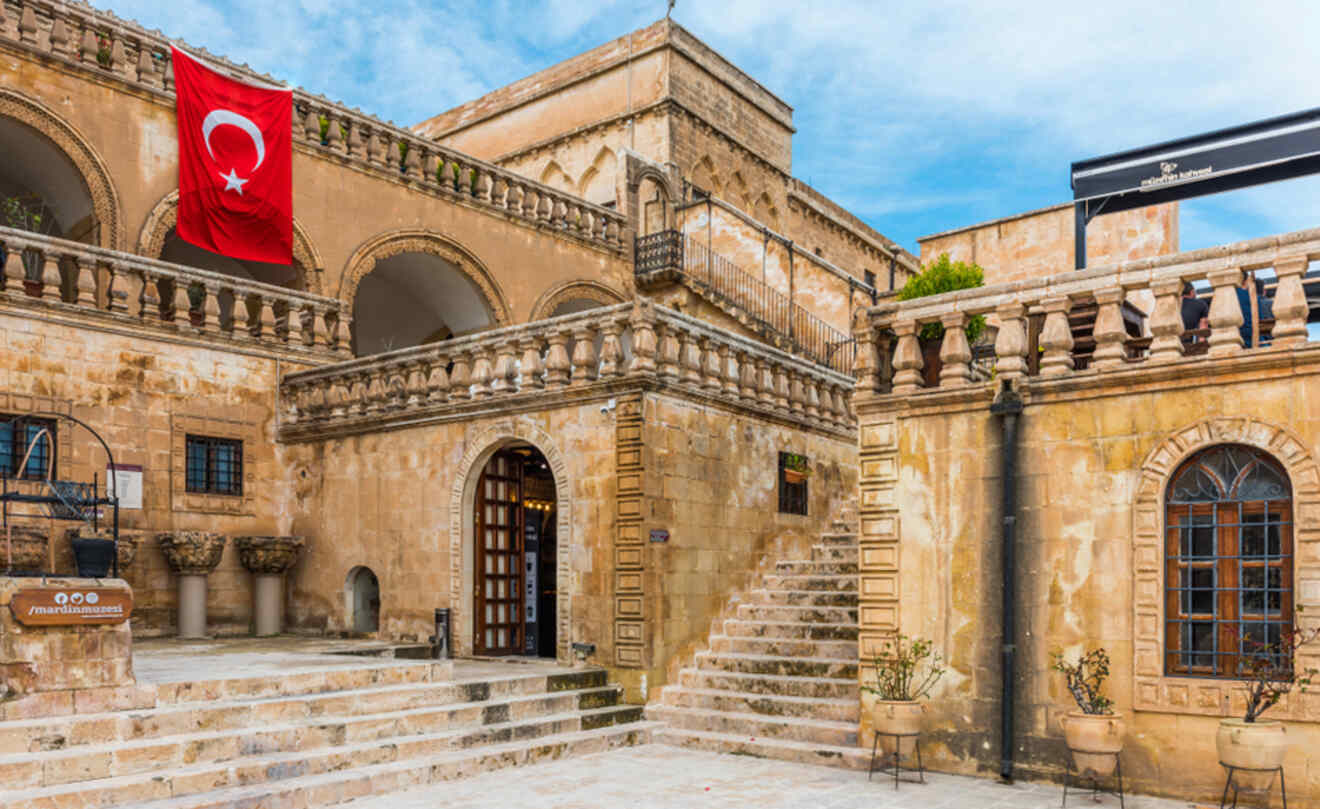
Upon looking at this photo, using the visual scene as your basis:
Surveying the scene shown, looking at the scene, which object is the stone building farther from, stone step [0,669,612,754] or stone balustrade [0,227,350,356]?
stone step [0,669,612,754]

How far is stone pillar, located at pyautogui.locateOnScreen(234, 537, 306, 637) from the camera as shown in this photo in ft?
47.6

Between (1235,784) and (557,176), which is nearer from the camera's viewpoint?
(1235,784)

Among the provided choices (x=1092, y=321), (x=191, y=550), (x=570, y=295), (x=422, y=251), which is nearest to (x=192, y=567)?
(x=191, y=550)

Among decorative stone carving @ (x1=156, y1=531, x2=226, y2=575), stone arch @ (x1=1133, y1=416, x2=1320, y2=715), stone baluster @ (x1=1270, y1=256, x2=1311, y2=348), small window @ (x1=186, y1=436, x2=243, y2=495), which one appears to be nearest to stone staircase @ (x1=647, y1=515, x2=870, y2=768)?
stone arch @ (x1=1133, y1=416, x2=1320, y2=715)

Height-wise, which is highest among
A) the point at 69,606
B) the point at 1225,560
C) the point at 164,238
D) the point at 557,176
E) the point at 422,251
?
the point at 557,176

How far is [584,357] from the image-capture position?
1202 centimetres

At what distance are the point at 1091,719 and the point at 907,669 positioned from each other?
5.39ft

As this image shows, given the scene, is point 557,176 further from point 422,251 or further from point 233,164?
point 233,164

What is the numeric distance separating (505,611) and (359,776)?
4763mm

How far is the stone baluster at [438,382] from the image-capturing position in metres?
13.4

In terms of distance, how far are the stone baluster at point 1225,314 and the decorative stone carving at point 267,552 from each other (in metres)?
11.4

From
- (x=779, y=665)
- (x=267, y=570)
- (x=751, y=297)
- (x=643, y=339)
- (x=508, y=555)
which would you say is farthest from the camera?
(x=751, y=297)

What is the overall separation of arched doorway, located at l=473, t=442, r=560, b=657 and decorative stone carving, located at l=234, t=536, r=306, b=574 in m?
3.18

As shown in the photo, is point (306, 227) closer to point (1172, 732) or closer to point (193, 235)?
point (193, 235)
